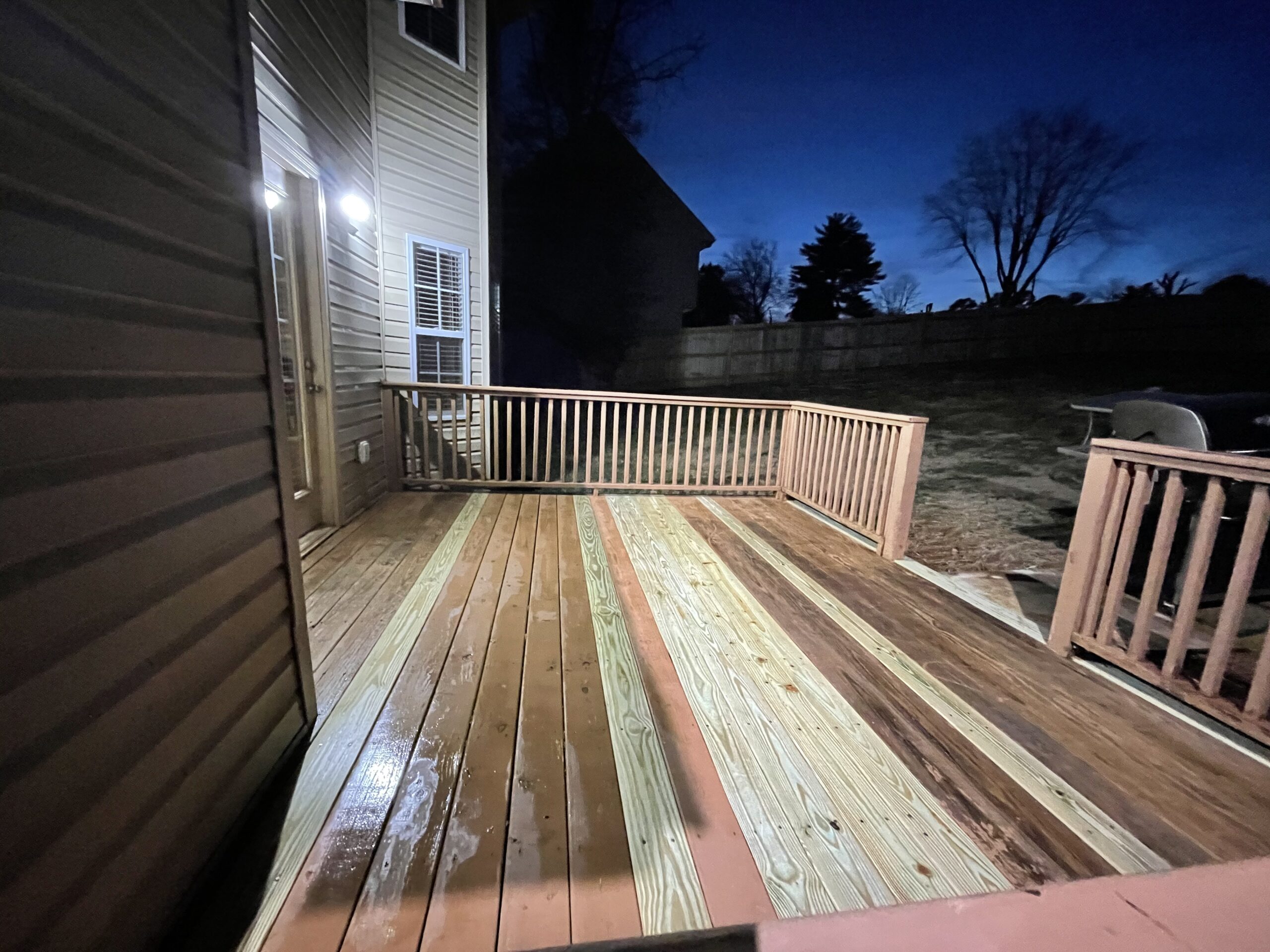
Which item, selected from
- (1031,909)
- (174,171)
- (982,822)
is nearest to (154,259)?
(174,171)

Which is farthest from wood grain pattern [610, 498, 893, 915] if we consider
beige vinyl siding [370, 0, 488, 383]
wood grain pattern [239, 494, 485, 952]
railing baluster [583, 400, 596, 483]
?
beige vinyl siding [370, 0, 488, 383]

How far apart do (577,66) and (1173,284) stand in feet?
71.8

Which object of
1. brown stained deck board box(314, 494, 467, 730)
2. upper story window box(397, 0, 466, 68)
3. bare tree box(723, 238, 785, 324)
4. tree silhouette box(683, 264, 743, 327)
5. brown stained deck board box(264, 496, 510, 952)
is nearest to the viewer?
brown stained deck board box(264, 496, 510, 952)

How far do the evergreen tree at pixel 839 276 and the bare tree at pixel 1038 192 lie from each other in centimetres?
337

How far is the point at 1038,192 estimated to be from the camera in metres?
16.9

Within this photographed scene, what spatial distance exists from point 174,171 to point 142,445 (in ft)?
1.74

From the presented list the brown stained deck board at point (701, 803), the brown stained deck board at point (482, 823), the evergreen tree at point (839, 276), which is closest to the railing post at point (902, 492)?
the brown stained deck board at point (701, 803)

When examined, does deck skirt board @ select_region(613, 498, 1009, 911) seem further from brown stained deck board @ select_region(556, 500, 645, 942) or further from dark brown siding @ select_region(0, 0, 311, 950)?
dark brown siding @ select_region(0, 0, 311, 950)

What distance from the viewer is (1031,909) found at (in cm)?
65

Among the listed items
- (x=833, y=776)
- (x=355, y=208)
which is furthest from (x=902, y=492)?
(x=355, y=208)

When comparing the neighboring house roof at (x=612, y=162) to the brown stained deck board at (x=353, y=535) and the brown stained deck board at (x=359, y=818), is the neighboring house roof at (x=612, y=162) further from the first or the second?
the brown stained deck board at (x=359, y=818)

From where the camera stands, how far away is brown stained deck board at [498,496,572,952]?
0.98 meters

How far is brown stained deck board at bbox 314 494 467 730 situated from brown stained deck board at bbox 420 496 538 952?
0.47m

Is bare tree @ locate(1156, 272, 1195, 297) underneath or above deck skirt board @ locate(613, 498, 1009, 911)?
above
